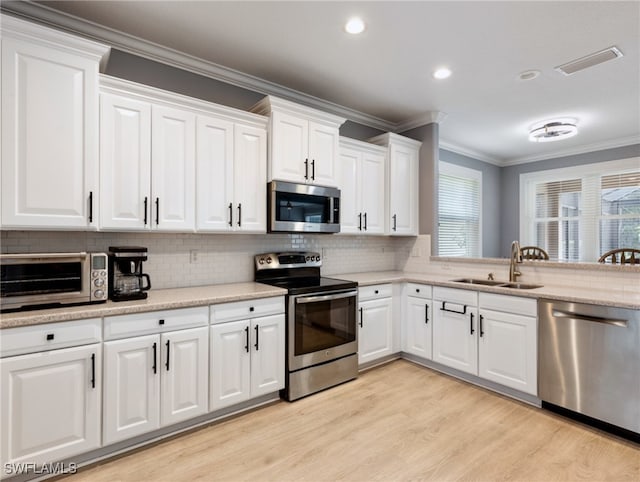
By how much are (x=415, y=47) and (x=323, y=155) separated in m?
1.17

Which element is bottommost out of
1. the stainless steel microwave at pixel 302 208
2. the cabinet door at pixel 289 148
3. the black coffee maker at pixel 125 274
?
the black coffee maker at pixel 125 274

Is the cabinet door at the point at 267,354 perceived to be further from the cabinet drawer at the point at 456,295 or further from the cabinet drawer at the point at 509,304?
the cabinet drawer at the point at 509,304

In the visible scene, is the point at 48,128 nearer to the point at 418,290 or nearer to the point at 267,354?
the point at 267,354

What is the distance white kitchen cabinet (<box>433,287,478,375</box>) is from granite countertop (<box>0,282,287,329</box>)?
5.26 ft

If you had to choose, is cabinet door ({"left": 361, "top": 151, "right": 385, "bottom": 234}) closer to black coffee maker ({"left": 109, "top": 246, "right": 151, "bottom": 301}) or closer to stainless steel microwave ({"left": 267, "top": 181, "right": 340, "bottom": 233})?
stainless steel microwave ({"left": 267, "top": 181, "right": 340, "bottom": 233})

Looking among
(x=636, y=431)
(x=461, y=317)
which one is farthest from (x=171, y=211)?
(x=636, y=431)

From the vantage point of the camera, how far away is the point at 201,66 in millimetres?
2953

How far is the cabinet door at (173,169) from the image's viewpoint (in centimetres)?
245

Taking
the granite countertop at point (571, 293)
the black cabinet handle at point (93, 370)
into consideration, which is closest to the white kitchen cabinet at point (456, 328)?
the granite countertop at point (571, 293)

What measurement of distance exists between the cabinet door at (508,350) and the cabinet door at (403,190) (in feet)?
4.73

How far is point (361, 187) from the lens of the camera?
3.78m

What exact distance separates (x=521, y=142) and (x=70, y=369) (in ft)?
20.3

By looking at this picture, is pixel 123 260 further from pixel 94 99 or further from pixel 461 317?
pixel 461 317

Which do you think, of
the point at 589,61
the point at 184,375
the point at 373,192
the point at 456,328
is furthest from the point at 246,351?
the point at 589,61
